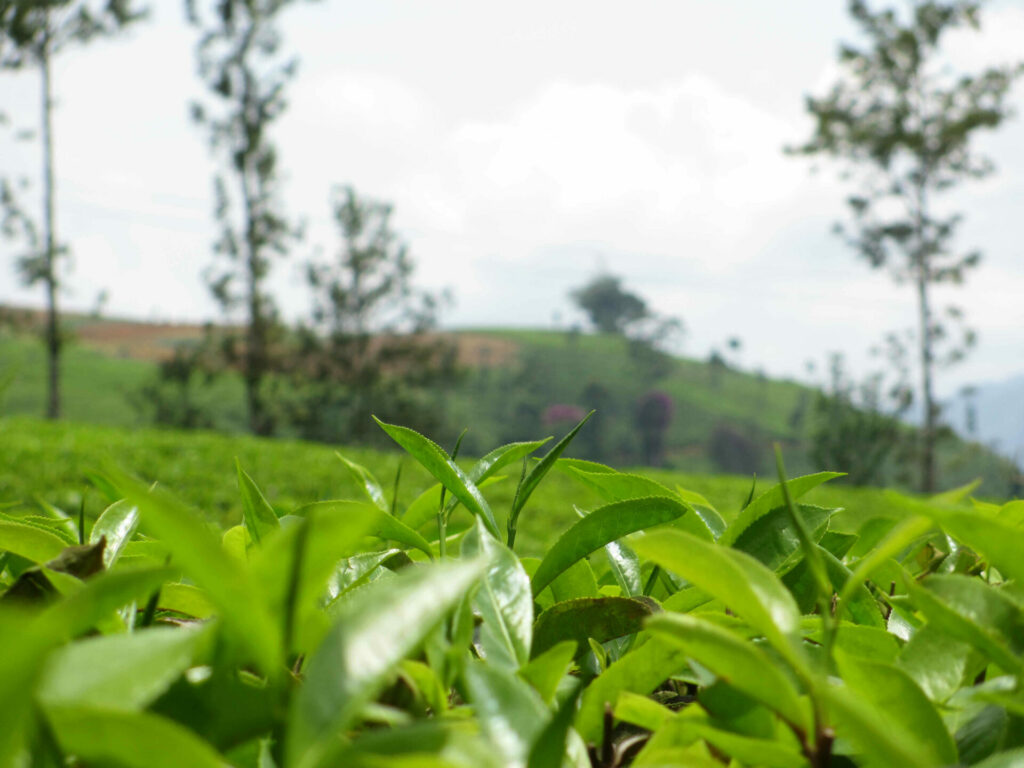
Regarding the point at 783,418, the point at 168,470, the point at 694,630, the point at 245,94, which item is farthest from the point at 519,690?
the point at 783,418

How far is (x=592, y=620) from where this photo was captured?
13.9 inches

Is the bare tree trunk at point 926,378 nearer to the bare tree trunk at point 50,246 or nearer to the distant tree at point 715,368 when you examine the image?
the bare tree trunk at point 50,246

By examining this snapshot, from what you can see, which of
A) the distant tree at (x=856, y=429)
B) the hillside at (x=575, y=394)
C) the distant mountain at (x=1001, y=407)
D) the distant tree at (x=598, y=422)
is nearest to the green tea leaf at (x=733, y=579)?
the distant tree at (x=856, y=429)

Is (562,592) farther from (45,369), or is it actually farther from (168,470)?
(45,369)

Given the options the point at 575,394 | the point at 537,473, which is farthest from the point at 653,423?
the point at 537,473

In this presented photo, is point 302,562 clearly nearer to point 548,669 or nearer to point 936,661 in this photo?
point 548,669

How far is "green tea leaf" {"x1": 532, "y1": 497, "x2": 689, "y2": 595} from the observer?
358mm

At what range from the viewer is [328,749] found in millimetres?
185

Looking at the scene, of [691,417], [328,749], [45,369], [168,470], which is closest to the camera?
[328,749]

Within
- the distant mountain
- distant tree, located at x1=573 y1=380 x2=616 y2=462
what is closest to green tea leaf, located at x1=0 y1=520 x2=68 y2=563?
distant tree, located at x1=573 y1=380 x2=616 y2=462

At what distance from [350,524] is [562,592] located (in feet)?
0.85

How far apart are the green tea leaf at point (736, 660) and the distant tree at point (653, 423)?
32.8 metres

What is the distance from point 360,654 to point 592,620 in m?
0.19

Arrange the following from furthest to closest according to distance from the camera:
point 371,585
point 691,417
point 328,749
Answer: point 691,417 < point 371,585 < point 328,749
